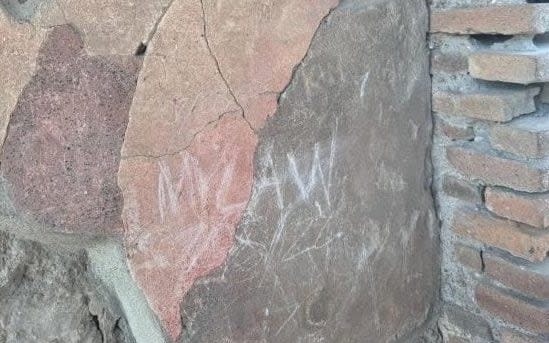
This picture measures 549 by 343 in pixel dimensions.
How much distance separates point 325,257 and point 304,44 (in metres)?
0.54

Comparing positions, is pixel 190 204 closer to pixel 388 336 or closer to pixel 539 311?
pixel 388 336

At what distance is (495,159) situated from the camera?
5.80 ft

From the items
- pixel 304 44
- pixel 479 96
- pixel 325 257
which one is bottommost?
pixel 325 257

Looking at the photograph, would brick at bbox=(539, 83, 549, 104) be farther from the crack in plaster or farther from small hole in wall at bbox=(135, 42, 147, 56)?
small hole in wall at bbox=(135, 42, 147, 56)

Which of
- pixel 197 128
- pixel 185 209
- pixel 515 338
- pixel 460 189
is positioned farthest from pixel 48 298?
pixel 515 338

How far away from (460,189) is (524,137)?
272 millimetres

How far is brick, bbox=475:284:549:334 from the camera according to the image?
1.80m

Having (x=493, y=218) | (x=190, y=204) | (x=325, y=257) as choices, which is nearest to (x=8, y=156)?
(x=190, y=204)

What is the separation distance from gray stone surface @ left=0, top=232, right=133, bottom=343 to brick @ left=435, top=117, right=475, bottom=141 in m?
1.02

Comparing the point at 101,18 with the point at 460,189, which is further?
the point at 460,189

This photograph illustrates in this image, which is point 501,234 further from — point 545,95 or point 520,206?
point 545,95

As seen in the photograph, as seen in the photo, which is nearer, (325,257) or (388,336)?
(325,257)

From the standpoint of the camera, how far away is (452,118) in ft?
6.15

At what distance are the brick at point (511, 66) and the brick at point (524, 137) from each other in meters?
0.12
